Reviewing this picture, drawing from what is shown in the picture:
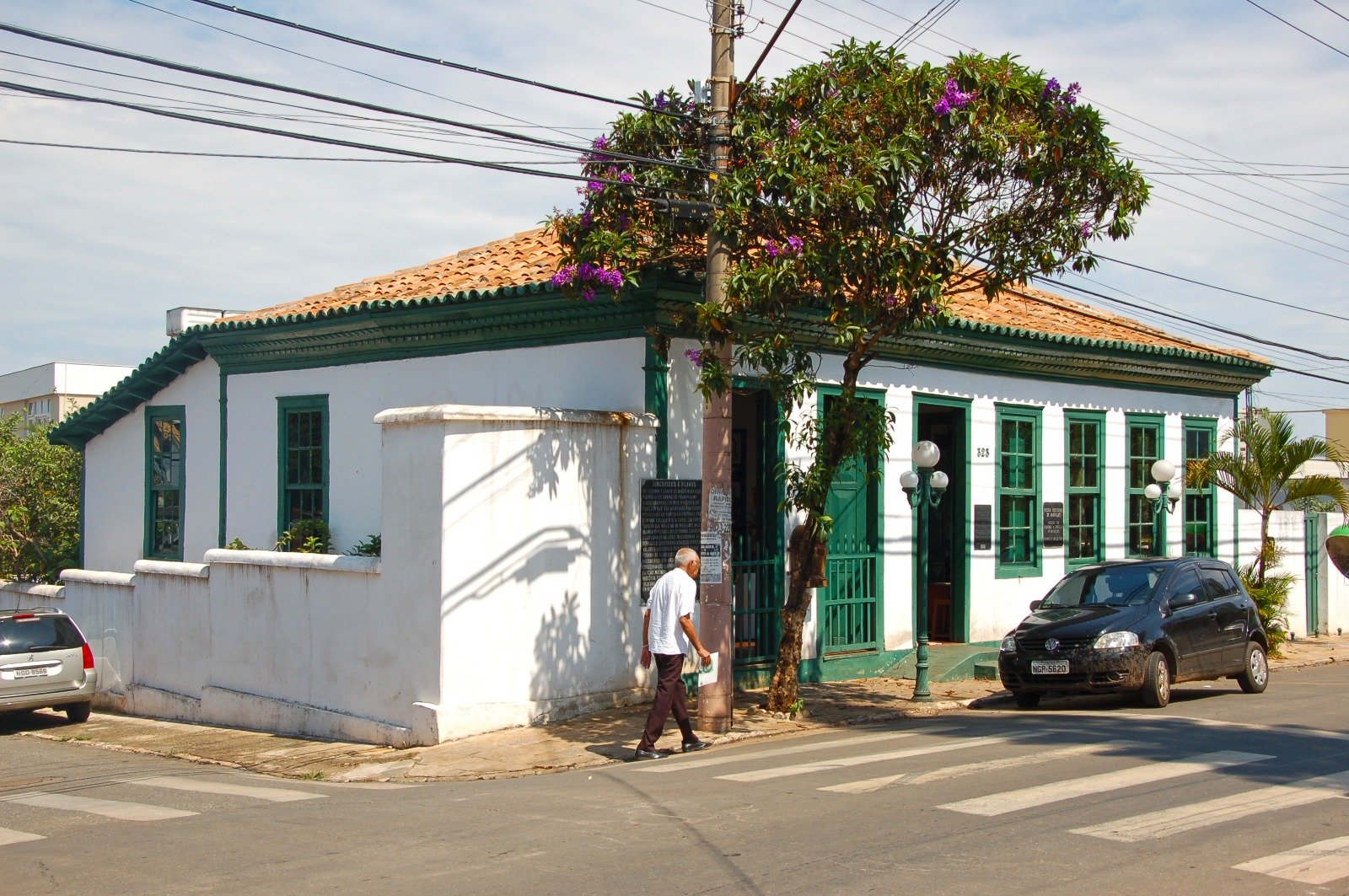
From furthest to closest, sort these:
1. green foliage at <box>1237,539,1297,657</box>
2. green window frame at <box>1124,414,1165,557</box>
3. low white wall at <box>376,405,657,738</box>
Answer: green window frame at <box>1124,414,1165,557</box> < green foliage at <box>1237,539,1297,657</box> < low white wall at <box>376,405,657,738</box>

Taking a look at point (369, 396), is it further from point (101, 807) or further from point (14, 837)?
point (14, 837)

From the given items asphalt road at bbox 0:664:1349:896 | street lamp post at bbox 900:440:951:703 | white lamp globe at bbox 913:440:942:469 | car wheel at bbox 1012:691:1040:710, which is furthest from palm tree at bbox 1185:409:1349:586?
asphalt road at bbox 0:664:1349:896

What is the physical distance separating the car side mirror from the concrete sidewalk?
216 cm

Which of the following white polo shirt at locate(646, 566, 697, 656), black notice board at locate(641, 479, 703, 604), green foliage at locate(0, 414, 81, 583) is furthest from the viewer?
green foliage at locate(0, 414, 81, 583)

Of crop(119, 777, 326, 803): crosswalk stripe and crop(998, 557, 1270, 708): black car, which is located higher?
crop(998, 557, 1270, 708): black car

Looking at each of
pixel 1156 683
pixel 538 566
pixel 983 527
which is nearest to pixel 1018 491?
pixel 983 527

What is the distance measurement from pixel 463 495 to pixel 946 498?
8.75m

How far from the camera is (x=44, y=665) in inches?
648

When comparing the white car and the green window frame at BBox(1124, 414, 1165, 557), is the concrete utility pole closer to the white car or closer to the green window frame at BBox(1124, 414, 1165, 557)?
the white car

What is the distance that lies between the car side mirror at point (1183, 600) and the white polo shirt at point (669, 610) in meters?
6.20

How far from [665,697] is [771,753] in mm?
1000

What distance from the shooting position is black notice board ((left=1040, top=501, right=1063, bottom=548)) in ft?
64.2

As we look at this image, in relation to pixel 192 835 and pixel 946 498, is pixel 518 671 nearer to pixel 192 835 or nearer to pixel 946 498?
pixel 192 835

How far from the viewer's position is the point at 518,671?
1261cm
